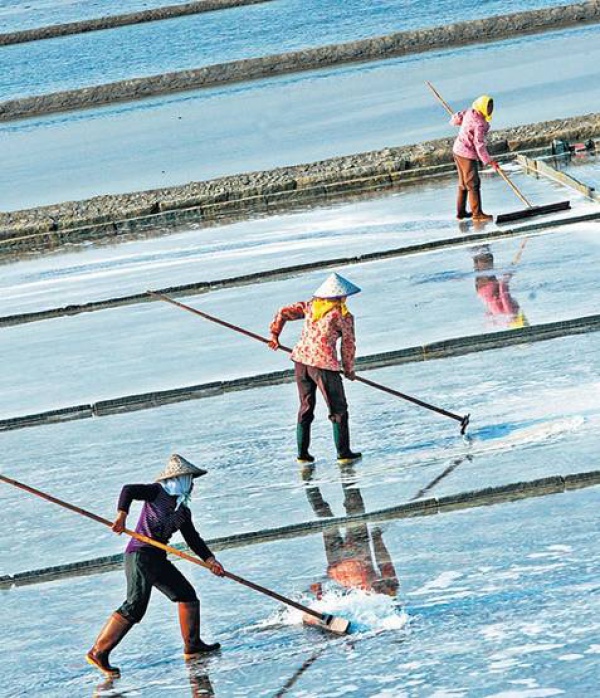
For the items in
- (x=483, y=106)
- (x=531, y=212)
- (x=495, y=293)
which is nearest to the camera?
(x=495, y=293)

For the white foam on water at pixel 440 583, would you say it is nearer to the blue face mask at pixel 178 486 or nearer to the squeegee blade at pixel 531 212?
the blue face mask at pixel 178 486

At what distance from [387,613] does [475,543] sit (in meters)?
1.03

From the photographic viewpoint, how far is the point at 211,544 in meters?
11.0

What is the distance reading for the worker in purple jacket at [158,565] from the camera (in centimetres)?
920

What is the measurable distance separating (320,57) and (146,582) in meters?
37.2

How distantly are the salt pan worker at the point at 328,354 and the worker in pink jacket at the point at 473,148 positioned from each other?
761cm

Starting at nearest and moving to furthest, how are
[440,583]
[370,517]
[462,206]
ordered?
[440,583], [370,517], [462,206]

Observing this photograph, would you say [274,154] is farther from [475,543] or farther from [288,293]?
[475,543]

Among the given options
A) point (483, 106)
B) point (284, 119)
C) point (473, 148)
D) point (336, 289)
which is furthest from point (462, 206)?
point (284, 119)

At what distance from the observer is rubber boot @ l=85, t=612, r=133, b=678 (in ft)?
30.1

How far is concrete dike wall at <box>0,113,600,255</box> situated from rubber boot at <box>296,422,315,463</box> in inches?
444

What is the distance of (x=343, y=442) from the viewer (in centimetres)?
1205

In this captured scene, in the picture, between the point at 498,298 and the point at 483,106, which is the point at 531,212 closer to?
the point at 483,106

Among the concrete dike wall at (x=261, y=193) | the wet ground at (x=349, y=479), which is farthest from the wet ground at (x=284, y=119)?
the wet ground at (x=349, y=479)
